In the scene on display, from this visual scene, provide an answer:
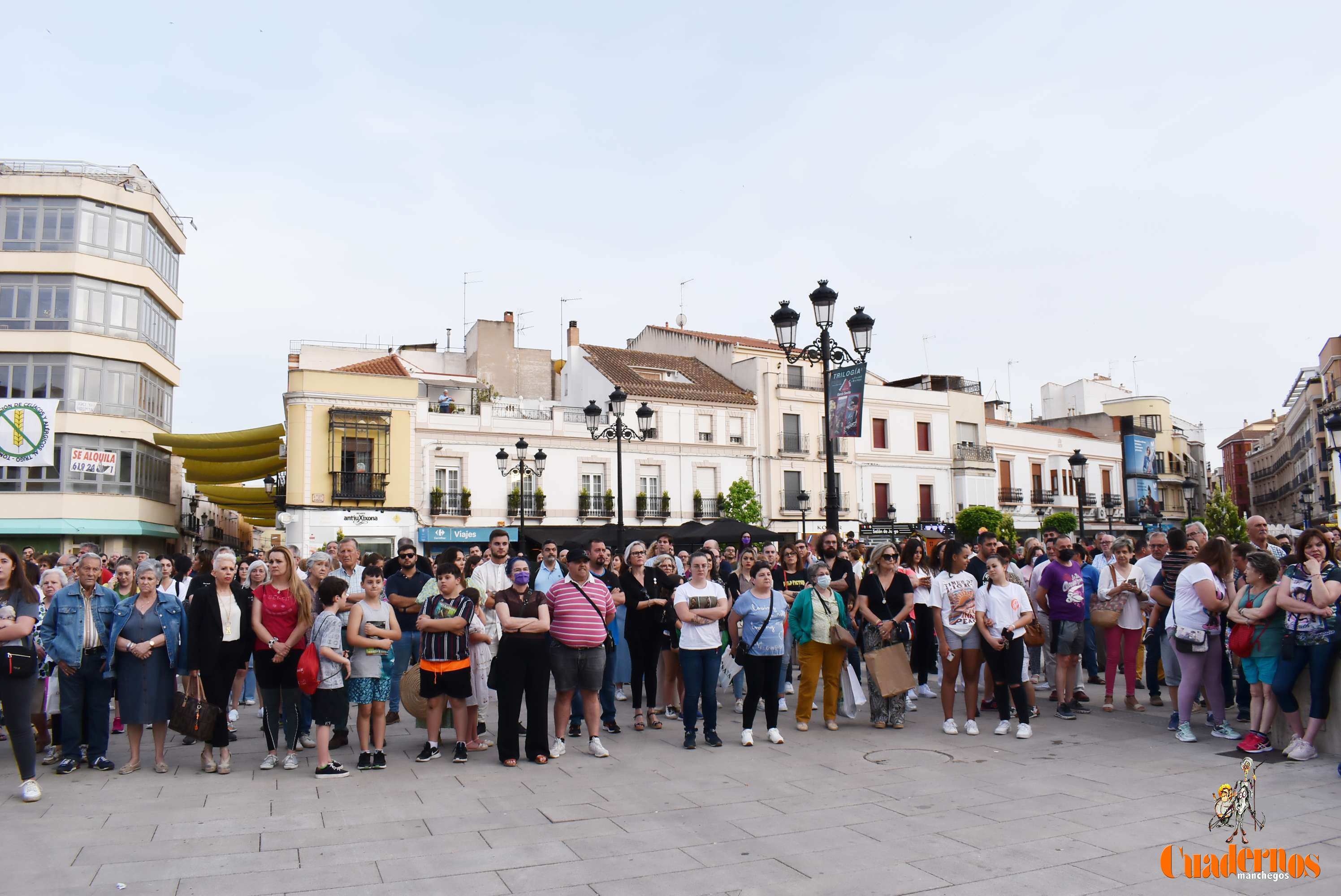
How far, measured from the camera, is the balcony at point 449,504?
107ft

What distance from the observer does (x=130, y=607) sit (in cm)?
775

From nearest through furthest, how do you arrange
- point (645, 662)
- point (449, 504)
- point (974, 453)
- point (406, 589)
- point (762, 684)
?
point (762, 684) < point (645, 662) < point (406, 589) < point (449, 504) < point (974, 453)

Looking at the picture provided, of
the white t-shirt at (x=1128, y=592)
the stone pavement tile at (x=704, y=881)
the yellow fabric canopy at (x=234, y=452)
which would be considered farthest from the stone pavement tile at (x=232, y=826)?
the yellow fabric canopy at (x=234, y=452)

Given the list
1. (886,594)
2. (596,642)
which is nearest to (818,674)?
(886,594)

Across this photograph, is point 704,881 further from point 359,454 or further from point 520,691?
point 359,454

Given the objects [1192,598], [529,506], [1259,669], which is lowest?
[1259,669]

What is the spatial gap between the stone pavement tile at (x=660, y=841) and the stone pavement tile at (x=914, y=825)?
729mm

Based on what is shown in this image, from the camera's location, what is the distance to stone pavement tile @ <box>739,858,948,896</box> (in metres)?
4.67

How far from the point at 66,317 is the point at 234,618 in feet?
88.4

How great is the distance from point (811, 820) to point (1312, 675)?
4.14m

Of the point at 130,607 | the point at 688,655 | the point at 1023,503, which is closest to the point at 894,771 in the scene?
the point at 688,655

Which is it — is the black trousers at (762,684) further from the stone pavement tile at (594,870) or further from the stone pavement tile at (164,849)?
the stone pavement tile at (164,849)

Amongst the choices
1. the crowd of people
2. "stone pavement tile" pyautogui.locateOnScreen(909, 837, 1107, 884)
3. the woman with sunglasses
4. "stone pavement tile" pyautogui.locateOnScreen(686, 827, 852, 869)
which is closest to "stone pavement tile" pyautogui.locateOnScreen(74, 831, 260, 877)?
the crowd of people

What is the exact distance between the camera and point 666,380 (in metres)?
39.6
